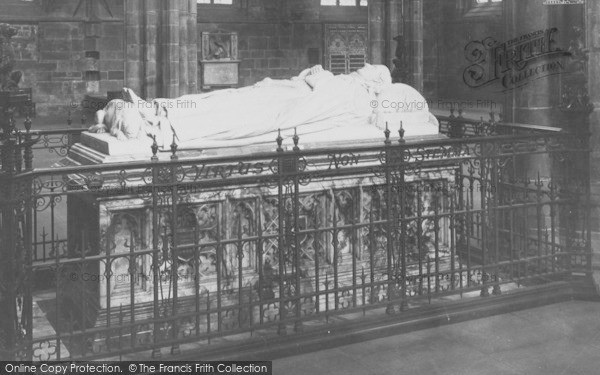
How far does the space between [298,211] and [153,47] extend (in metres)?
8.94

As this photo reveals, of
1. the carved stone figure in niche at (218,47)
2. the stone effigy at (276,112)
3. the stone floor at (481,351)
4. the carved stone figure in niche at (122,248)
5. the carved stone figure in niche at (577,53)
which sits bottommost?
the stone floor at (481,351)

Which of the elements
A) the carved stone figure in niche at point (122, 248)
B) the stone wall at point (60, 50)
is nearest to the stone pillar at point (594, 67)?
the carved stone figure in niche at point (122, 248)

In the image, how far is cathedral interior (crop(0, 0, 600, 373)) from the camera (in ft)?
15.5

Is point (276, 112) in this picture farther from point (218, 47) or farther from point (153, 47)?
point (218, 47)

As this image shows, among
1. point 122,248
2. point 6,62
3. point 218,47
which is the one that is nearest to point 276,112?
point 122,248

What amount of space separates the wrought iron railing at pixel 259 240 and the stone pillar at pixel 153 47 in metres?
7.42

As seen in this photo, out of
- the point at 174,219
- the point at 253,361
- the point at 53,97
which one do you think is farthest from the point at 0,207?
the point at 53,97

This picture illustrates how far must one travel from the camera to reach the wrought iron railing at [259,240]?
481cm

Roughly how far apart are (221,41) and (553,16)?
14444 millimetres

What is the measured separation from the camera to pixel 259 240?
497 centimetres

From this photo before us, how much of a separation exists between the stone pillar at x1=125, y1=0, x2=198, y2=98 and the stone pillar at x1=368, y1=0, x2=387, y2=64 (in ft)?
11.1

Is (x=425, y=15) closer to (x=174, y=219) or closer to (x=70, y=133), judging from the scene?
(x=70, y=133)

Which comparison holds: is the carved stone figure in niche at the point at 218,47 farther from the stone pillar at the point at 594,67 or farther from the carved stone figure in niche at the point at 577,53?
the carved stone figure in niche at the point at 577,53

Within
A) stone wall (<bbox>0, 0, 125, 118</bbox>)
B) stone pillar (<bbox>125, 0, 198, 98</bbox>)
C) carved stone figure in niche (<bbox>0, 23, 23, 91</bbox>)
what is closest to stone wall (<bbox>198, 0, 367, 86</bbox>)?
stone wall (<bbox>0, 0, 125, 118</bbox>)
